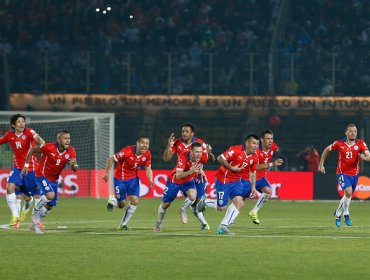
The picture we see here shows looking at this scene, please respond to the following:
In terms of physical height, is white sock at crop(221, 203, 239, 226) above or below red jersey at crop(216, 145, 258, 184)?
below

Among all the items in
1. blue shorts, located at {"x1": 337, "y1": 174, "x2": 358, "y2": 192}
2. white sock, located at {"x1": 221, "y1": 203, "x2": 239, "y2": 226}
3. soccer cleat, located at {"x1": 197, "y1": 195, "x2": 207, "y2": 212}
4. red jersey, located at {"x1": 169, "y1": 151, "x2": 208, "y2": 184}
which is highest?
red jersey, located at {"x1": 169, "y1": 151, "x2": 208, "y2": 184}

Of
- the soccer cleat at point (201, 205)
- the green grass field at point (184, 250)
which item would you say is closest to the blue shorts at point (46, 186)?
the green grass field at point (184, 250)

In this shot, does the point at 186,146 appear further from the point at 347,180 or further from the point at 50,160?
the point at 347,180

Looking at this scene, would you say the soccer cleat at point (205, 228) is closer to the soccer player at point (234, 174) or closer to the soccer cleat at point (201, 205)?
the soccer cleat at point (201, 205)

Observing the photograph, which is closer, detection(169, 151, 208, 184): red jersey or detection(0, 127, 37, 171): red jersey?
detection(169, 151, 208, 184): red jersey

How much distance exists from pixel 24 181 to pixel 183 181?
3.20 m

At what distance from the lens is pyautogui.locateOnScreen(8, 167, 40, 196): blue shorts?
18.7 meters

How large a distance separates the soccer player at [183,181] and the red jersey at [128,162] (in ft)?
2.32

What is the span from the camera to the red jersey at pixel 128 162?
1805 cm

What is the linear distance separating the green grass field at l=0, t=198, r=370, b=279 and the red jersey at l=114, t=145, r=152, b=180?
3.16 feet

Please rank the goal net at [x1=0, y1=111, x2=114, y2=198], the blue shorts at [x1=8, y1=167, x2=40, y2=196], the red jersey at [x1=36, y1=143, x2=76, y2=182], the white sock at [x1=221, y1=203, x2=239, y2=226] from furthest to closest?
the goal net at [x1=0, y1=111, x2=114, y2=198], the blue shorts at [x1=8, y1=167, x2=40, y2=196], the red jersey at [x1=36, y1=143, x2=76, y2=182], the white sock at [x1=221, y1=203, x2=239, y2=226]

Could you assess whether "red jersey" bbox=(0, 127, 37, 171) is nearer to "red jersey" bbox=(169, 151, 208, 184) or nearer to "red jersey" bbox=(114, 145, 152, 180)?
"red jersey" bbox=(114, 145, 152, 180)

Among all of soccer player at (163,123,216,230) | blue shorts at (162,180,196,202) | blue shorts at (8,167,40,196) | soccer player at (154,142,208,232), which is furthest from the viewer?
blue shorts at (8,167,40,196)

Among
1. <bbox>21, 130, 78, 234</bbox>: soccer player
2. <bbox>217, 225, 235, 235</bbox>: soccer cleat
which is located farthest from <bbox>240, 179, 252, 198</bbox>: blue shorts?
<bbox>21, 130, 78, 234</bbox>: soccer player
